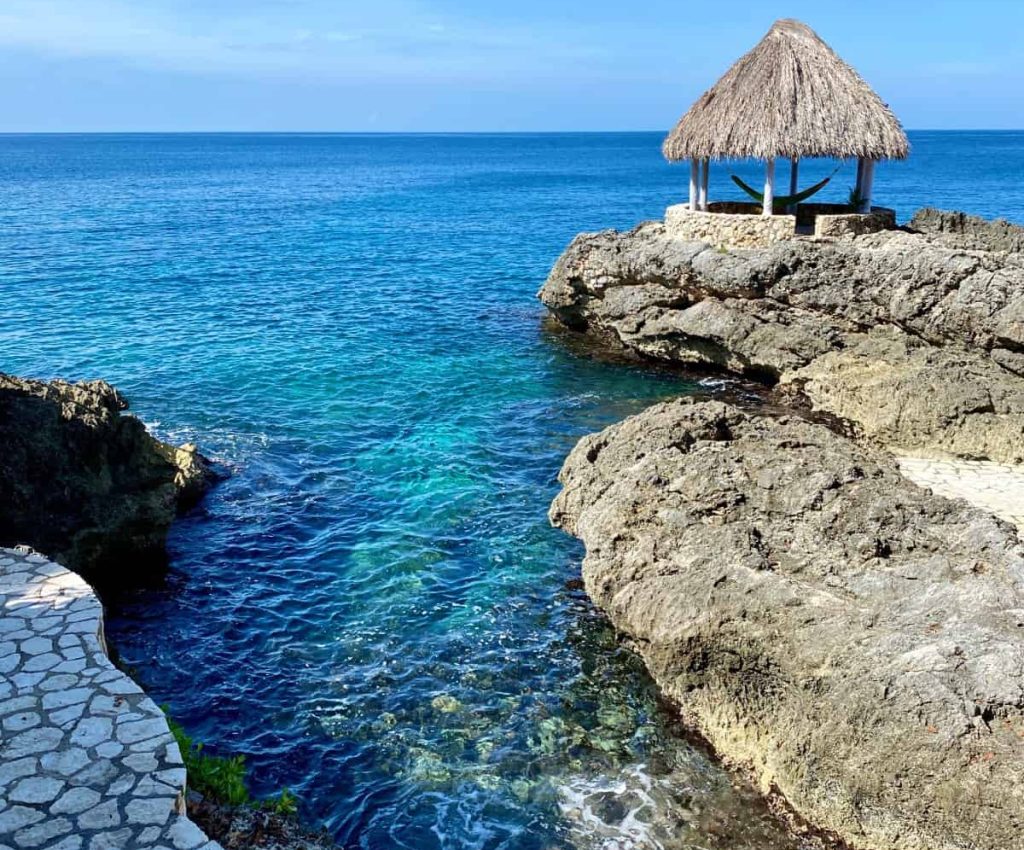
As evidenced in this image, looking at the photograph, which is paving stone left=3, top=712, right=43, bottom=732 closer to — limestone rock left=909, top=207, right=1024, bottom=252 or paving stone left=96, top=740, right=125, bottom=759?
paving stone left=96, top=740, right=125, bottom=759

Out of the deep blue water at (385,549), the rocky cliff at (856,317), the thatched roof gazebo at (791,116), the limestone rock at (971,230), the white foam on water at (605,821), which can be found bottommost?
the white foam on water at (605,821)

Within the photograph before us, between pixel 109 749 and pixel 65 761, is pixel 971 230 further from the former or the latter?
pixel 65 761

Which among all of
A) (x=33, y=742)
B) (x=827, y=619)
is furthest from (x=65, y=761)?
(x=827, y=619)

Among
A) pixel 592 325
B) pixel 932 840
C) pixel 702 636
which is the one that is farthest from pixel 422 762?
pixel 592 325

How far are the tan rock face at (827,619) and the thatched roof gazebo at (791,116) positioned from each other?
13.2 m

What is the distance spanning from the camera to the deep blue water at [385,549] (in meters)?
10.1

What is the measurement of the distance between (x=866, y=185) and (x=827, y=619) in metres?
19.9

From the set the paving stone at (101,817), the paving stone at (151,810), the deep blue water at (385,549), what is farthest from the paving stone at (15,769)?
the deep blue water at (385,549)

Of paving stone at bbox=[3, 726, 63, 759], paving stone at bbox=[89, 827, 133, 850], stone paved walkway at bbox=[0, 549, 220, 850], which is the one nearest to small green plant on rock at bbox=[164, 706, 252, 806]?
stone paved walkway at bbox=[0, 549, 220, 850]

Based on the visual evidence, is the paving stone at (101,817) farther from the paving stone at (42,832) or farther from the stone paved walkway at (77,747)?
the paving stone at (42,832)

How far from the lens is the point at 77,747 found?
809 cm

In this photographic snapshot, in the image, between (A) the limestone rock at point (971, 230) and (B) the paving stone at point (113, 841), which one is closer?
(B) the paving stone at point (113, 841)

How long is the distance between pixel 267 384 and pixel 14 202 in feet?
193

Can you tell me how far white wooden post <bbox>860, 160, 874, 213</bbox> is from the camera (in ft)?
83.8
